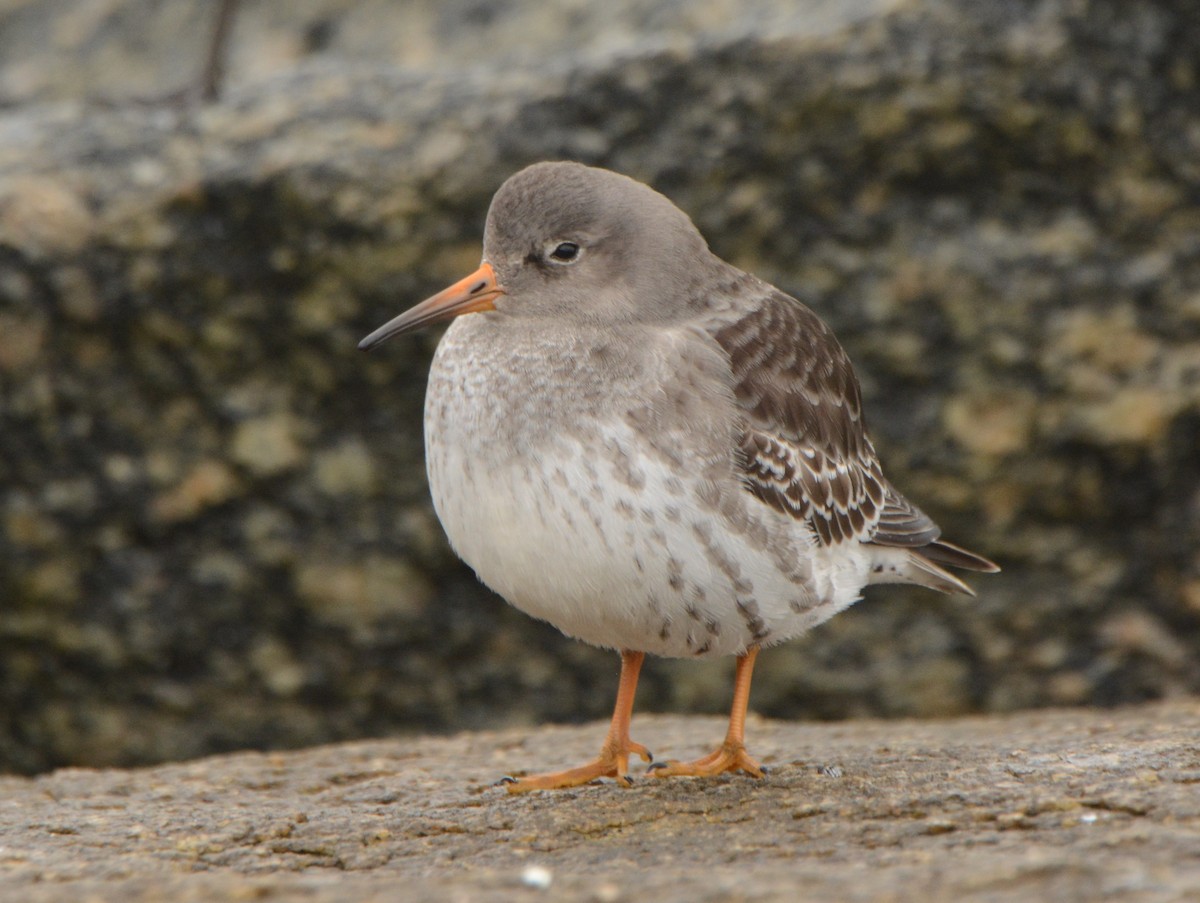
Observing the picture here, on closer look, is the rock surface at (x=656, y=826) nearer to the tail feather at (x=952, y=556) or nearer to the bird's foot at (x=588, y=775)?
the bird's foot at (x=588, y=775)

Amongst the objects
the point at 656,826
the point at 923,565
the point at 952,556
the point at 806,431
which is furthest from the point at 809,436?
the point at 656,826

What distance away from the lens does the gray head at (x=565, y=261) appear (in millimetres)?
5887

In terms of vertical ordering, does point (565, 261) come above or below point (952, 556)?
above

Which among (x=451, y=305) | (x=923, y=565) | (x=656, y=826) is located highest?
(x=451, y=305)

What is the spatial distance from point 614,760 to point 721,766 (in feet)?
1.35

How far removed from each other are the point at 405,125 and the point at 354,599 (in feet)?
7.96

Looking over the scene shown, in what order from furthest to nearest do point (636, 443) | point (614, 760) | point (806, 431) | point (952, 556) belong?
point (952, 556), point (806, 431), point (614, 760), point (636, 443)

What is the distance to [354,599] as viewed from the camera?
26.5 ft

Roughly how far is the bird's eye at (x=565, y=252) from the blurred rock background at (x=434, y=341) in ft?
6.28

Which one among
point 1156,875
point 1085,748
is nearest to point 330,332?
point 1085,748

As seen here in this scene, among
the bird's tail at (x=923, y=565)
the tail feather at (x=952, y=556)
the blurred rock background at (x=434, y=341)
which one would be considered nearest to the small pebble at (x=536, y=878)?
the bird's tail at (x=923, y=565)

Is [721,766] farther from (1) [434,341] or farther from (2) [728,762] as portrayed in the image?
(1) [434,341]

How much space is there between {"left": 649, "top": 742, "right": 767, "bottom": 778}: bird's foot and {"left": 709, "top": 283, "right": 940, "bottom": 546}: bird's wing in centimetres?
85

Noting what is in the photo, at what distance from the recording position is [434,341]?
26.1 feet
